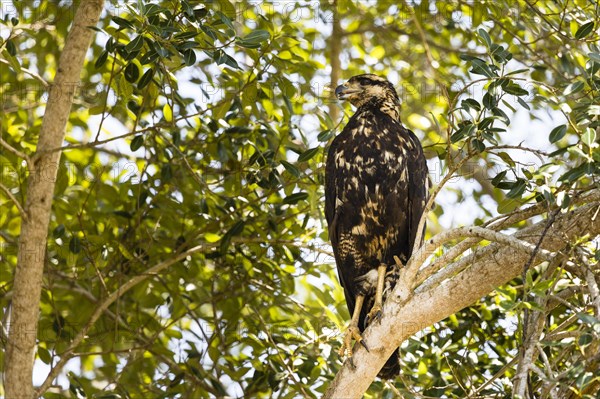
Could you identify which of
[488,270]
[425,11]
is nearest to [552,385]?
[488,270]

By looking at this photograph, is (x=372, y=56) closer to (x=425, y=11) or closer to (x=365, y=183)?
(x=425, y=11)

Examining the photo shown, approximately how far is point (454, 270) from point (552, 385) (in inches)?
34.0

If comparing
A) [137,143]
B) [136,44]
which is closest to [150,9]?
[136,44]

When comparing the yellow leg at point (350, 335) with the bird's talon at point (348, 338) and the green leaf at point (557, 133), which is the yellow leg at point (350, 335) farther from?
the green leaf at point (557, 133)

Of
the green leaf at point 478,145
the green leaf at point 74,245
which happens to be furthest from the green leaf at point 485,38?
the green leaf at point 74,245

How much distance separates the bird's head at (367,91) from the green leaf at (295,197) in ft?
2.23

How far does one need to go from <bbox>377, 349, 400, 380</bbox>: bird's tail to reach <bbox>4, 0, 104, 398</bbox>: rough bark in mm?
1686

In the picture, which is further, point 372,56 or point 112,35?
point 372,56

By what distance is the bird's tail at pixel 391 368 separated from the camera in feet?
13.7

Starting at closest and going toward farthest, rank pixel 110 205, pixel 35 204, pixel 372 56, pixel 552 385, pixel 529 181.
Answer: pixel 552 385, pixel 529 181, pixel 35 204, pixel 110 205, pixel 372 56

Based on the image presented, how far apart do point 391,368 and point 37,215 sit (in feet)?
6.14

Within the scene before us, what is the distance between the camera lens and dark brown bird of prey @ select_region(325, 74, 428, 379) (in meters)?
4.46

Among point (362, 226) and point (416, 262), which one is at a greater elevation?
point (362, 226)

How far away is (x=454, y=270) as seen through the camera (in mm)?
3502
